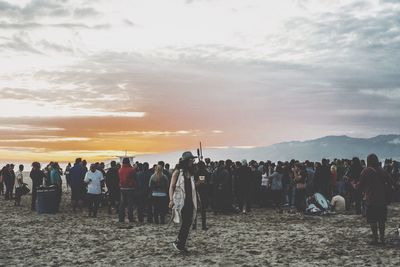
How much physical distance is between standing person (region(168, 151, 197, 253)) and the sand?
537mm

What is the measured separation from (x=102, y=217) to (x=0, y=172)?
42.3ft

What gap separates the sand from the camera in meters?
10.2

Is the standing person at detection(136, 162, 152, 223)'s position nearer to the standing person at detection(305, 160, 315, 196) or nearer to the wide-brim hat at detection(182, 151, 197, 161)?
the wide-brim hat at detection(182, 151, 197, 161)

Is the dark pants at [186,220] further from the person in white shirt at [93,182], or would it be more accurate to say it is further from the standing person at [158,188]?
the person in white shirt at [93,182]

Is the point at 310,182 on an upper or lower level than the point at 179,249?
upper

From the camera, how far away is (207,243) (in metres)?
12.2

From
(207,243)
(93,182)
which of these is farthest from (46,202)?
(207,243)

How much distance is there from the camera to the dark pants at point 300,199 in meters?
18.7

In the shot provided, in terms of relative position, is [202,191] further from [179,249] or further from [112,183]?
[179,249]

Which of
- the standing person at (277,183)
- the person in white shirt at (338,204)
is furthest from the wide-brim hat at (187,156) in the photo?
the person in white shirt at (338,204)

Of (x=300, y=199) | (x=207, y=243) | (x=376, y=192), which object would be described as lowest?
(x=207, y=243)

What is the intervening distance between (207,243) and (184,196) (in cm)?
218

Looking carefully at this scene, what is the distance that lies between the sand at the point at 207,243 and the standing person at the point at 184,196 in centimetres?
54

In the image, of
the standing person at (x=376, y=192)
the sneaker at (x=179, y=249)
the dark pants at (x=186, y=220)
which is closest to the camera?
the dark pants at (x=186, y=220)
